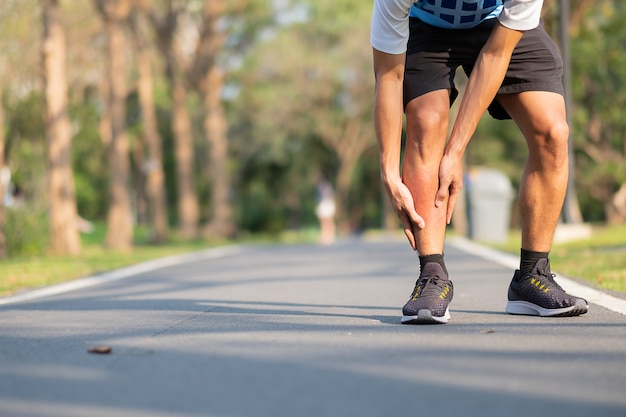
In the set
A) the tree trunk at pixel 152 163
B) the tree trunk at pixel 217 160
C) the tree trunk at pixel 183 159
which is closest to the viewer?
the tree trunk at pixel 152 163

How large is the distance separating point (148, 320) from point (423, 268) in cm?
137

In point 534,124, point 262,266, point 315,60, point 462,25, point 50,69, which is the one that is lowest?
point 262,266

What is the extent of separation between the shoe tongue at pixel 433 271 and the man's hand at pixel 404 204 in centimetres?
15

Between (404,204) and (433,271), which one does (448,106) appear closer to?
(404,204)

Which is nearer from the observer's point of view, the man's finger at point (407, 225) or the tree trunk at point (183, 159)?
the man's finger at point (407, 225)

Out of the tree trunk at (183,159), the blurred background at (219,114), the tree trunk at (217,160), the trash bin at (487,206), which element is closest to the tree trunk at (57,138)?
the blurred background at (219,114)

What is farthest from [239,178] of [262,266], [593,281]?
[593,281]

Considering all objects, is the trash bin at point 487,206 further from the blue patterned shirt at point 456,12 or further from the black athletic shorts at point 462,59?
the blue patterned shirt at point 456,12

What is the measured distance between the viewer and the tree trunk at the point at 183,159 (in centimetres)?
3114

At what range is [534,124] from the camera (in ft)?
16.9

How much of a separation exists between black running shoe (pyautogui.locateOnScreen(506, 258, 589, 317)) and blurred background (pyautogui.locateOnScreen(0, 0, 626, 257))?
504 inches

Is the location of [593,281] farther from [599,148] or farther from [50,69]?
[599,148]

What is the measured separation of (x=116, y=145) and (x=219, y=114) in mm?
11439

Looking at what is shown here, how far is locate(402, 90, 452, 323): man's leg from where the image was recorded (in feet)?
16.6
